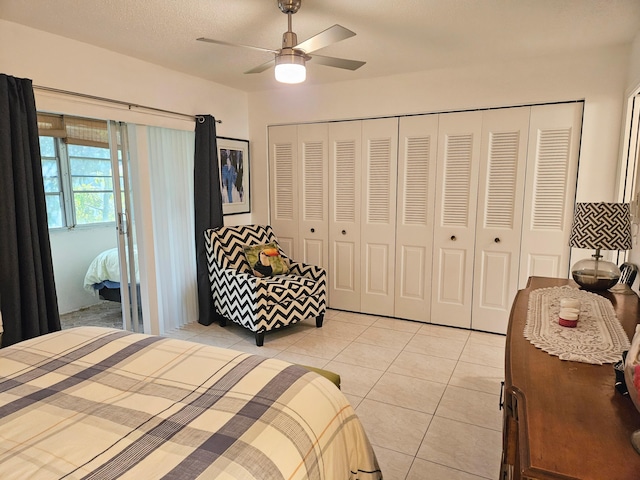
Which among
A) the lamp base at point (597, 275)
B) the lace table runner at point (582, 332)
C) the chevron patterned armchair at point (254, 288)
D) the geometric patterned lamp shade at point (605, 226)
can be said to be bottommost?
the chevron patterned armchair at point (254, 288)

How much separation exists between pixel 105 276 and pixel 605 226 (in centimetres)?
410

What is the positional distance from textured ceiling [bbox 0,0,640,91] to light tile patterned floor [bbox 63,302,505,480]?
92.2 inches

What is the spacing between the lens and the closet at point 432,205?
3.32m

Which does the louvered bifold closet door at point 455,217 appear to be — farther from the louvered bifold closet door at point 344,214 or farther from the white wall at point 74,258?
the white wall at point 74,258

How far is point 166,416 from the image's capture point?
118cm

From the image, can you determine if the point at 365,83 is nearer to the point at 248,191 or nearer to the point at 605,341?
Answer: the point at 248,191

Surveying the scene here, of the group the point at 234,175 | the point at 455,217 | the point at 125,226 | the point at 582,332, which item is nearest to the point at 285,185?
the point at 234,175

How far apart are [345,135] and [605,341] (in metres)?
3.08

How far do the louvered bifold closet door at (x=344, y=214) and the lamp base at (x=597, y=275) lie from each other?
2.27m

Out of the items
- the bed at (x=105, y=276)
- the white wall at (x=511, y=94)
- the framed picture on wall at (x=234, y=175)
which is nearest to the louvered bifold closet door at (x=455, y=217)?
the white wall at (x=511, y=94)

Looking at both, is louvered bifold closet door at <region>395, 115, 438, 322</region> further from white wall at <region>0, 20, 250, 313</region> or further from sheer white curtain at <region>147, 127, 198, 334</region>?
sheer white curtain at <region>147, 127, 198, 334</region>

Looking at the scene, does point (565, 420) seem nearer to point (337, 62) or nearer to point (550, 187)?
point (337, 62)

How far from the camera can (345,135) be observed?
4043mm

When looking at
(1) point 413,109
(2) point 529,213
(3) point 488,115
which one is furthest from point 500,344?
(1) point 413,109
